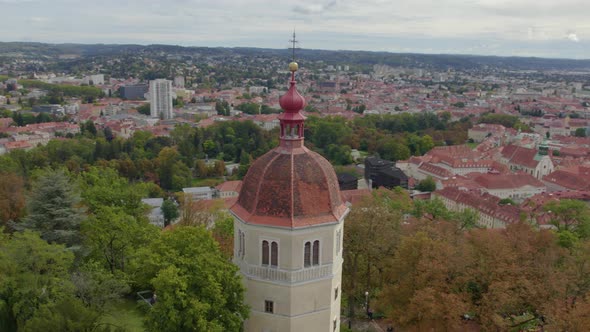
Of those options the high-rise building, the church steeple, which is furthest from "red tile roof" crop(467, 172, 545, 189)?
the high-rise building

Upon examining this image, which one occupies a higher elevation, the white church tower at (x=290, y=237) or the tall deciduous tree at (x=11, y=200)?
the white church tower at (x=290, y=237)

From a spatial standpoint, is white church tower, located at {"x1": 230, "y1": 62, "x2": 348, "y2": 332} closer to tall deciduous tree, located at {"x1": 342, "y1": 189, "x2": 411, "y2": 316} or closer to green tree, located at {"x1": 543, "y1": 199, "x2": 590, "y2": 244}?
tall deciduous tree, located at {"x1": 342, "y1": 189, "x2": 411, "y2": 316}

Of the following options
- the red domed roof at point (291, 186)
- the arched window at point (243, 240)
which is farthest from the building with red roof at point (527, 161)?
the arched window at point (243, 240)

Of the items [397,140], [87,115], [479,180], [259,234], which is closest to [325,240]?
[259,234]

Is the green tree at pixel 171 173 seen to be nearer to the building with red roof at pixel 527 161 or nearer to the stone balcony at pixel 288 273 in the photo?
the stone balcony at pixel 288 273

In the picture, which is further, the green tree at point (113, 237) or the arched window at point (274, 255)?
the green tree at point (113, 237)

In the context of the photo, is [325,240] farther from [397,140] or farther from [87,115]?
[87,115]
